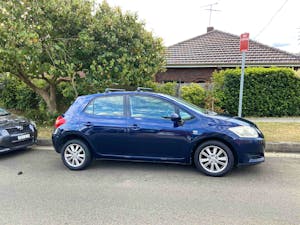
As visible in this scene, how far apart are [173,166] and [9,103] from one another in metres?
10.0

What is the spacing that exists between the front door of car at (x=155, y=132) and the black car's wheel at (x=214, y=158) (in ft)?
0.99

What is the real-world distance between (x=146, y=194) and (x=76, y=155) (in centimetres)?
191

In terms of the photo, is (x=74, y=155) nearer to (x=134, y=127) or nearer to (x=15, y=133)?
(x=134, y=127)

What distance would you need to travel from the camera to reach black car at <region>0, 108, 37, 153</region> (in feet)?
18.6

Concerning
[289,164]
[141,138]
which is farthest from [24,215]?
[289,164]

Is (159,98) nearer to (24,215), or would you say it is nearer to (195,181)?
(195,181)

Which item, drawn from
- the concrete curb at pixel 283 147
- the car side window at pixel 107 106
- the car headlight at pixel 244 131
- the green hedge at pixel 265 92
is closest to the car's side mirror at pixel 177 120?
the car headlight at pixel 244 131

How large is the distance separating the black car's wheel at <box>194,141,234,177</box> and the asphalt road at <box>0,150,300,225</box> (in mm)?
161

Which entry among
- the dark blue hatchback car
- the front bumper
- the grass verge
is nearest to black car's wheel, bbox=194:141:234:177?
the dark blue hatchback car

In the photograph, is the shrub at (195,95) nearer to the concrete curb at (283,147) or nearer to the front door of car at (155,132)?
the concrete curb at (283,147)

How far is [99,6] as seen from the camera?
839cm

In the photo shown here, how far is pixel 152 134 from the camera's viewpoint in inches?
183

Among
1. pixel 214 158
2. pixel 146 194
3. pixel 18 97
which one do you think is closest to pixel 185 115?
pixel 214 158

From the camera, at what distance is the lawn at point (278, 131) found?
6609 millimetres
